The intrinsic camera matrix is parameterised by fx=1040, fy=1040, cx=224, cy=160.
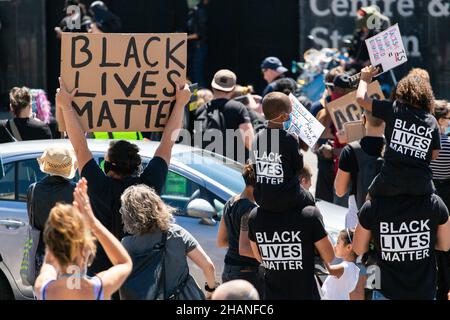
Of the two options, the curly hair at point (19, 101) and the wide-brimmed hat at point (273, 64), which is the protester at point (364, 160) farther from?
the wide-brimmed hat at point (273, 64)

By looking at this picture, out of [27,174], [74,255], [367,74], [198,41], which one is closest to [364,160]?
[367,74]

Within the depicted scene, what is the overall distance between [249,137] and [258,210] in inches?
149

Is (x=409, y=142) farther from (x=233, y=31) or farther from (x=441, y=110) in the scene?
(x=233, y=31)

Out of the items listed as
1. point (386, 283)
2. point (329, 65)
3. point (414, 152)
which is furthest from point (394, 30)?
point (329, 65)

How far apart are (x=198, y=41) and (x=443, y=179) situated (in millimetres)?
9599

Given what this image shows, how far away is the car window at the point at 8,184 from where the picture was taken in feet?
26.5

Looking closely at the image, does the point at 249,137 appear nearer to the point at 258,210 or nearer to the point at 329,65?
the point at 258,210

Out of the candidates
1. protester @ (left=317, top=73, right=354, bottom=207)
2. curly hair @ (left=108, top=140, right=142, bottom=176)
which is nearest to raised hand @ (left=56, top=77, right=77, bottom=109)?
curly hair @ (left=108, top=140, right=142, bottom=176)

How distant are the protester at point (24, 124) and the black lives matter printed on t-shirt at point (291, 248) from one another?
406 cm

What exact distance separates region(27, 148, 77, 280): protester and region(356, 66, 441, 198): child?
1.96m

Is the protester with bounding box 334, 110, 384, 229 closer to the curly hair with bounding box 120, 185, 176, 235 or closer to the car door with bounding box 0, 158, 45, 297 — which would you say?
the curly hair with bounding box 120, 185, 176, 235

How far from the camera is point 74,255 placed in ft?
15.3

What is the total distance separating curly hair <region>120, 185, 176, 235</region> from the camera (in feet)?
18.3

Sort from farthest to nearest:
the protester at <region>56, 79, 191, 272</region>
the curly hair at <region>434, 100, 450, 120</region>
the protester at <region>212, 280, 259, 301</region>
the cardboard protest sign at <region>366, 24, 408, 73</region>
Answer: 1. the curly hair at <region>434, 100, 450, 120</region>
2. the cardboard protest sign at <region>366, 24, 408, 73</region>
3. the protester at <region>56, 79, 191, 272</region>
4. the protester at <region>212, 280, 259, 301</region>
